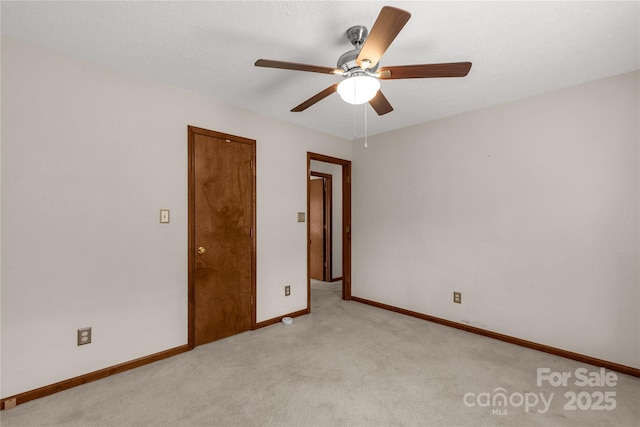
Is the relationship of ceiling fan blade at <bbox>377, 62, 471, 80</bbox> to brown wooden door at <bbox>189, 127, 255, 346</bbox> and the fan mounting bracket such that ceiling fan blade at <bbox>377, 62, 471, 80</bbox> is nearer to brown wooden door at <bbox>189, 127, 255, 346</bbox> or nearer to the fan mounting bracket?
the fan mounting bracket

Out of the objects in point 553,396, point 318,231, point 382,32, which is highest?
point 382,32

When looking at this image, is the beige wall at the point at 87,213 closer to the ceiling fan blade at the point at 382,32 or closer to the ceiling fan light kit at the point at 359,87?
the ceiling fan light kit at the point at 359,87

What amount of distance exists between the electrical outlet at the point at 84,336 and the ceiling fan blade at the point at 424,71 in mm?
2681

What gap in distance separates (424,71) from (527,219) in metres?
1.98

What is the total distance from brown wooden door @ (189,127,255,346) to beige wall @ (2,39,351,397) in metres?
0.13

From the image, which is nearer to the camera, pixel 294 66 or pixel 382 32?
pixel 382 32

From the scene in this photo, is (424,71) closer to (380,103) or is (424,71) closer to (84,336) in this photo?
(380,103)

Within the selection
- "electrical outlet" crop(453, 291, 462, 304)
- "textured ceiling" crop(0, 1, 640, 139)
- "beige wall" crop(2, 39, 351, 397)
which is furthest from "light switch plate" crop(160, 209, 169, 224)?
"electrical outlet" crop(453, 291, 462, 304)

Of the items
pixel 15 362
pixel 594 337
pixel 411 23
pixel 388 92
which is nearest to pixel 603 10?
pixel 411 23

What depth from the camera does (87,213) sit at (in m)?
2.17

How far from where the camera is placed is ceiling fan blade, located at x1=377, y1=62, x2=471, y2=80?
158 centimetres

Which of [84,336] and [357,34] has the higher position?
[357,34]

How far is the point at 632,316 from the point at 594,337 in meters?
0.32

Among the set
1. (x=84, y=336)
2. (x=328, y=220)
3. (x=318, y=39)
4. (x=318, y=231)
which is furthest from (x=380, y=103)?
(x=318, y=231)
